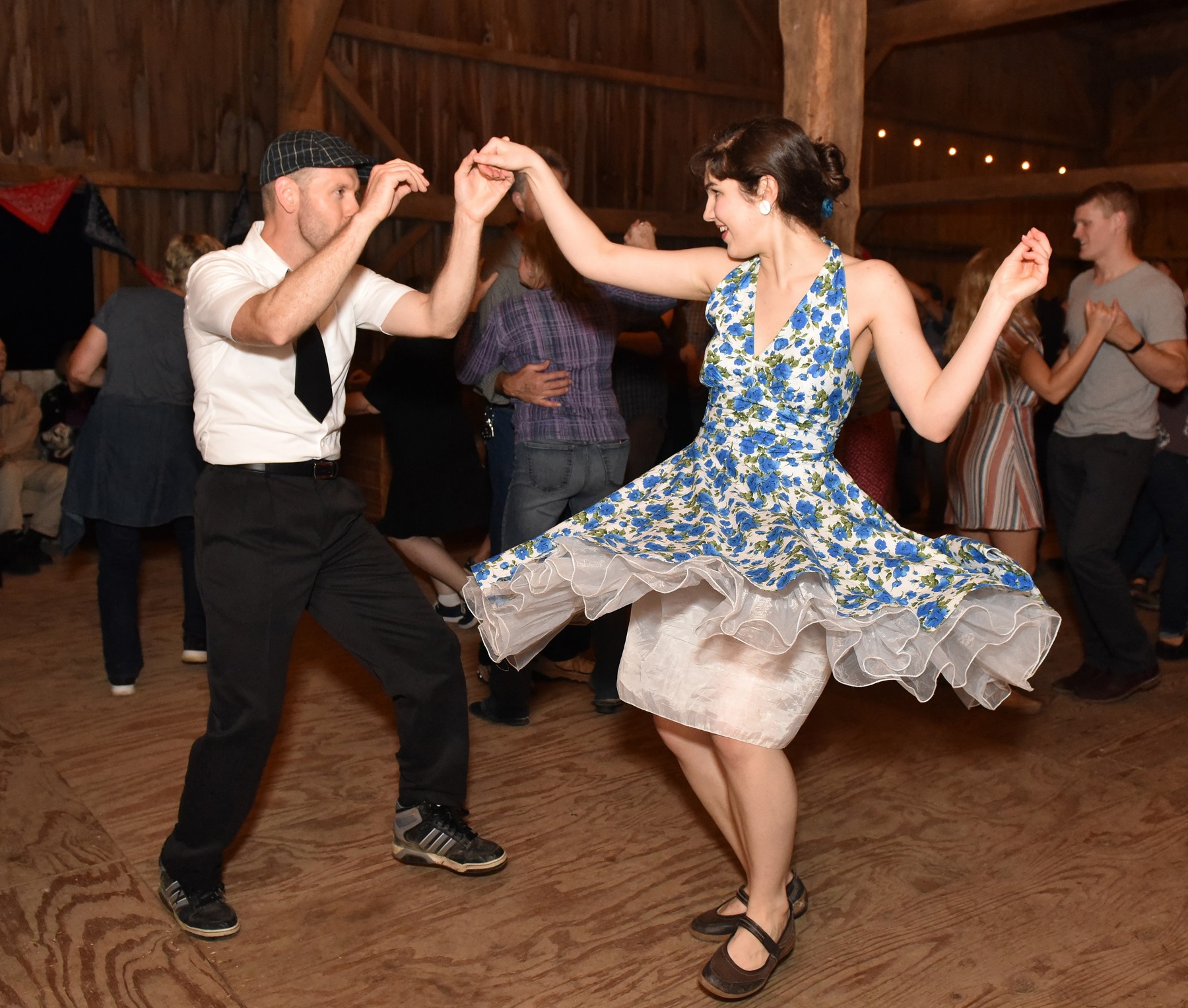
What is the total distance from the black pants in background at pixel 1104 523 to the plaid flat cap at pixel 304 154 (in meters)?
2.61

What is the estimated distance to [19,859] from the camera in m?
2.80

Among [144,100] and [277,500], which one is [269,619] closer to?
[277,500]

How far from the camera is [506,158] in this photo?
243 cm

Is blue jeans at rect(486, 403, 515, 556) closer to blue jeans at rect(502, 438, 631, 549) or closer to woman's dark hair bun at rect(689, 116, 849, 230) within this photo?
blue jeans at rect(502, 438, 631, 549)

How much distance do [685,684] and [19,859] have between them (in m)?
1.69

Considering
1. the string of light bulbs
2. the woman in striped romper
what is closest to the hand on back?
the woman in striped romper

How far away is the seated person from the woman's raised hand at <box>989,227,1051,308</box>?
490 cm

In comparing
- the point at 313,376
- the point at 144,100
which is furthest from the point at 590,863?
the point at 144,100

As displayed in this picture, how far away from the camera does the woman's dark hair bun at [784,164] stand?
227cm

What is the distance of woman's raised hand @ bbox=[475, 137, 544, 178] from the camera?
2426 millimetres

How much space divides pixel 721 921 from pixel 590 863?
429 mm

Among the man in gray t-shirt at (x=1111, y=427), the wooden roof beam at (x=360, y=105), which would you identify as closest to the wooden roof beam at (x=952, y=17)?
the man in gray t-shirt at (x=1111, y=427)

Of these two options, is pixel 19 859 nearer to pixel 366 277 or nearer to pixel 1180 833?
pixel 366 277

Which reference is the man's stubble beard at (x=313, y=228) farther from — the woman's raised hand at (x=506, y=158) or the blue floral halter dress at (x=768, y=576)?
the blue floral halter dress at (x=768, y=576)
